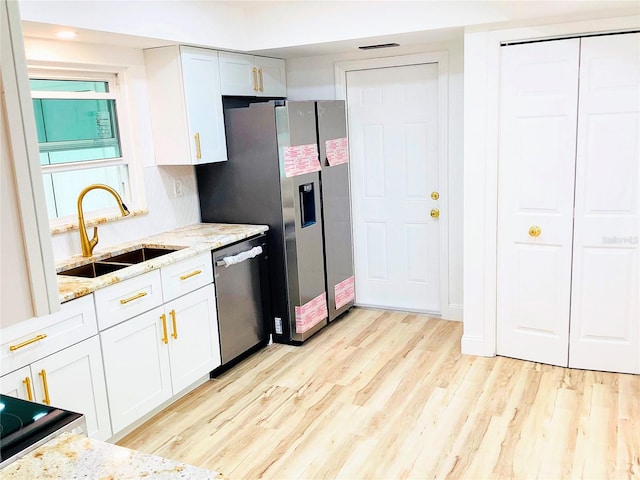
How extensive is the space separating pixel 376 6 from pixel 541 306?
86.6 inches

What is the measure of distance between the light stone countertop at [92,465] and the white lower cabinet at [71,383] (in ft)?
3.86

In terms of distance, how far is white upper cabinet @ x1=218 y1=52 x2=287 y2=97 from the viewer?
3.98 metres

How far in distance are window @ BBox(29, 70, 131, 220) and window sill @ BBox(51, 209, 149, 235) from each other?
92mm

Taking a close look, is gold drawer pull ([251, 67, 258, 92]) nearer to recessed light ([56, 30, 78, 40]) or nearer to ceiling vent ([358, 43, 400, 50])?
ceiling vent ([358, 43, 400, 50])

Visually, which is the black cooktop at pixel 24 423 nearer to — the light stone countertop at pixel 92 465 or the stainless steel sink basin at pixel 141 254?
the light stone countertop at pixel 92 465

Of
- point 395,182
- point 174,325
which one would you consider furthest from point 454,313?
point 174,325

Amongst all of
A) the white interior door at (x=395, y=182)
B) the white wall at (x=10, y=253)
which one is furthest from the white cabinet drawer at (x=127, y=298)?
the white interior door at (x=395, y=182)

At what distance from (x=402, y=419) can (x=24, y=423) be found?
6.83 feet

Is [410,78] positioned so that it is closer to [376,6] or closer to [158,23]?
[376,6]

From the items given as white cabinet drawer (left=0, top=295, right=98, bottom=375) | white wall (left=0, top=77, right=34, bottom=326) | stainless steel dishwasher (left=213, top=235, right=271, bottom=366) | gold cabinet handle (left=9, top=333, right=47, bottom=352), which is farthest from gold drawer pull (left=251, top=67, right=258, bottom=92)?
white wall (left=0, top=77, right=34, bottom=326)

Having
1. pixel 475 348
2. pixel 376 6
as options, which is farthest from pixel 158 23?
pixel 475 348

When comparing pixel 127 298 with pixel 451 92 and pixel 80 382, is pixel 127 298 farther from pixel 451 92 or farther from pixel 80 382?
pixel 451 92

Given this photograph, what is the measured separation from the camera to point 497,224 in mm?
3611

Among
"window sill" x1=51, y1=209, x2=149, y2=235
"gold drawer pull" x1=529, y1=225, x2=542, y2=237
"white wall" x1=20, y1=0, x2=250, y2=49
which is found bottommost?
"gold drawer pull" x1=529, y1=225, x2=542, y2=237
